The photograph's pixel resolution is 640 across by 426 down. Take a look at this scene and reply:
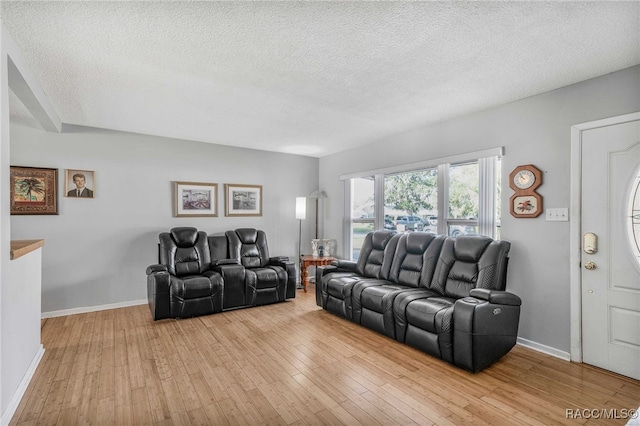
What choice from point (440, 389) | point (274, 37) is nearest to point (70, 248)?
point (274, 37)

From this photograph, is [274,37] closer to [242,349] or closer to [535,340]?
[242,349]

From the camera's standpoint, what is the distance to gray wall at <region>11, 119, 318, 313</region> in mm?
4082

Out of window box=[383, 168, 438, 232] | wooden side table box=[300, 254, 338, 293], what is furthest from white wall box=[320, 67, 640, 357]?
wooden side table box=[300, 254, 338, 293]

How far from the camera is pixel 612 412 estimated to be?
2127mm

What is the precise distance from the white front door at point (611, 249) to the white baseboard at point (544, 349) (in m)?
0.14

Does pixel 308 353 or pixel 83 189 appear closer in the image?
pixel 308 353

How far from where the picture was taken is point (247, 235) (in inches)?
203

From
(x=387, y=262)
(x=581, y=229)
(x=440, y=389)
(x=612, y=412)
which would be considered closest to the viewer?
(x=612, y=412)

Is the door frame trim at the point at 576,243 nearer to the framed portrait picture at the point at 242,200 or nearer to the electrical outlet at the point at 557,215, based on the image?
the electrical outlet at the point at 557,215

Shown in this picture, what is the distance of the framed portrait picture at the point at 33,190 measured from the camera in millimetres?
3893

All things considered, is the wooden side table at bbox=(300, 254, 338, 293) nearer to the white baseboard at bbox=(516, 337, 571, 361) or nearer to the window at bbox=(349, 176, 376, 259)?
the window at bbox=(349, 176, 376, 259)

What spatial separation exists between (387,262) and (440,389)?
1.83 m

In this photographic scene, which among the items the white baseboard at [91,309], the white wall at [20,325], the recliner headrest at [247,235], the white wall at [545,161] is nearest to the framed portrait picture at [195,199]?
the recliner headrest at [247,235]

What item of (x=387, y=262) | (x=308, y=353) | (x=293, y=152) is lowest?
(x=308, y=353)
